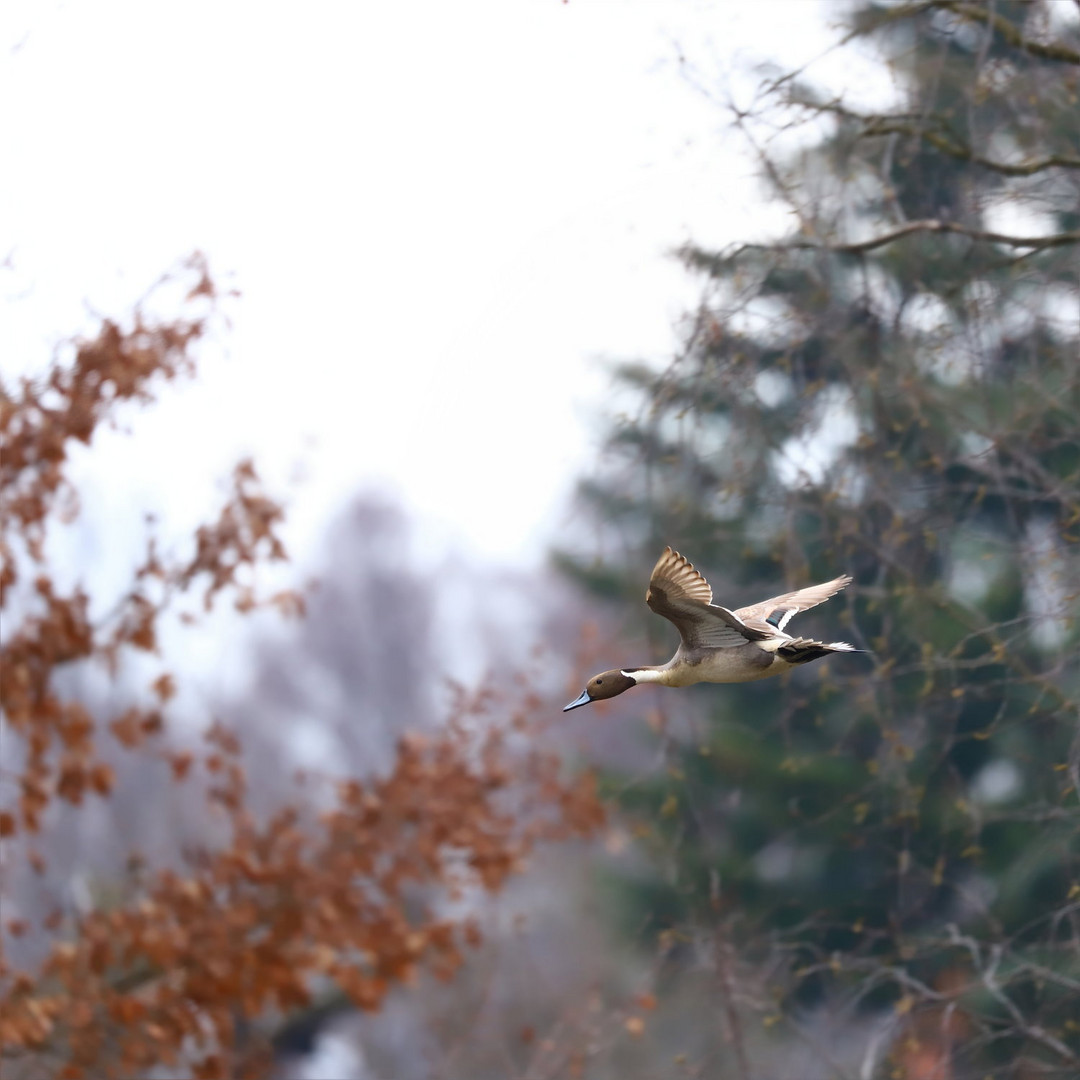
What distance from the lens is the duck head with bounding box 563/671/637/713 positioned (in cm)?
222

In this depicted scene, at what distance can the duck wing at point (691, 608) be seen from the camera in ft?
7.15

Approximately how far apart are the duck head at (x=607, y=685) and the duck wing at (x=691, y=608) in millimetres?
107

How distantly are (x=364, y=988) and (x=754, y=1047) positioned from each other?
11.6ft

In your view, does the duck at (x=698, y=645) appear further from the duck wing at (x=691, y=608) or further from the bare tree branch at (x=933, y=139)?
the bare tree branch at (x=933, y=139)

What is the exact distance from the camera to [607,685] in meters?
2.25

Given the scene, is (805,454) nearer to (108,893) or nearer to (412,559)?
(108,893)

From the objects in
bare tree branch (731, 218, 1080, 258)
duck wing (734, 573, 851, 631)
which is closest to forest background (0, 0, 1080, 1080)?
bare tree branch (731, 218, 1080, 258)

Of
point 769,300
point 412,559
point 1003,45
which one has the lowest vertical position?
point 769,300

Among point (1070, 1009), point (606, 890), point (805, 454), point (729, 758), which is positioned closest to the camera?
point (805, 454)

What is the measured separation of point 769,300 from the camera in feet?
16.0

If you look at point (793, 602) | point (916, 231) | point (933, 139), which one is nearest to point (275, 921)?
point (916, 231)

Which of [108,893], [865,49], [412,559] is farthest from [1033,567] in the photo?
[412,559]

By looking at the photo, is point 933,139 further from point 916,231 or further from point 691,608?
point 691,608

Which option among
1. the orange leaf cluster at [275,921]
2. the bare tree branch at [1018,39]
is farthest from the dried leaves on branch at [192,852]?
the bare tree branch at [1018,39]
